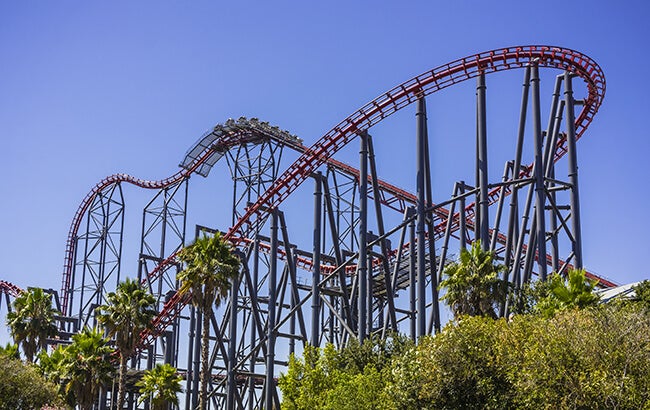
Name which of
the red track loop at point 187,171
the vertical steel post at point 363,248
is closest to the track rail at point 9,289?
the red track loop at point 187,171

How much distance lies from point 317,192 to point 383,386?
38.7 ft

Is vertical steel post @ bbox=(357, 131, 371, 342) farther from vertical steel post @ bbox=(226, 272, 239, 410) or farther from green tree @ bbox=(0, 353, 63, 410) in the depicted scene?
green tree @ bbox=(0, 353, 63, 410)

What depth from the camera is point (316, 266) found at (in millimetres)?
33062

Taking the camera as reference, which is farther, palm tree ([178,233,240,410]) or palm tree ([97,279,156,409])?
palm tree ([97,279,156,409])

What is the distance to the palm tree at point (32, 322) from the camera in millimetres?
35906

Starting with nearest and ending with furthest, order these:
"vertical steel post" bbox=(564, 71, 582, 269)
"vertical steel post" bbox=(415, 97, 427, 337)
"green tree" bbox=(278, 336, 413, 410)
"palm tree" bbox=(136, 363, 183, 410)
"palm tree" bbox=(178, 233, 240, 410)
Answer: "green tree" bbox=(278, 336, 413, 410), "vertical steel post" bbox=(415, 97, 427, 337), "vertical steel post" bbox=(564, 71, 582, 269), "palm tree" bbox=(178, 233, 240, 410), "palm tree" bbox=(136, 363, 183, 410)

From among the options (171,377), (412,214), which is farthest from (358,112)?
(171,377)

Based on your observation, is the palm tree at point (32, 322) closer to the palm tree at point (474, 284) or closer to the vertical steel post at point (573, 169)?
the palm tree at point (474, 284)

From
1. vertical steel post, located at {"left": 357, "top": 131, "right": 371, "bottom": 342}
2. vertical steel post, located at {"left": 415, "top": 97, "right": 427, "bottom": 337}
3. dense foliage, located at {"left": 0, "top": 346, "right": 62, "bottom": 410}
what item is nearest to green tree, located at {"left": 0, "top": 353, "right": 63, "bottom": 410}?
dense foliage, located at {"left": 0, "top": 346, "right": 62, "bottom": 410}

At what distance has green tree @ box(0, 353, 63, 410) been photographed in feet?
89.1

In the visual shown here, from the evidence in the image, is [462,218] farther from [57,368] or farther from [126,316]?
[57,368]

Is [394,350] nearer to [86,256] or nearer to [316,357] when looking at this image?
[316,357]

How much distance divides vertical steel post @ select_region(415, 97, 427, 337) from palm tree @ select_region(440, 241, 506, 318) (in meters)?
1.80

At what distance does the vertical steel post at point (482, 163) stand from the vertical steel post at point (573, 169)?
8.96 feet
